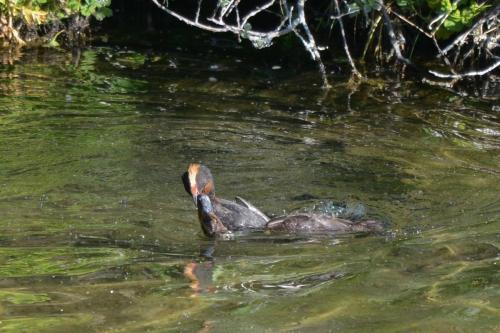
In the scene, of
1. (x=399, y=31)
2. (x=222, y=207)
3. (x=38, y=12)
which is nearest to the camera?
(x=222, y=207)

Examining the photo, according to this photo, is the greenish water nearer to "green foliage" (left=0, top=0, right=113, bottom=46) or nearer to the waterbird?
the waterbird

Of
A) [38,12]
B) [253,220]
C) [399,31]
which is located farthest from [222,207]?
[38,12]

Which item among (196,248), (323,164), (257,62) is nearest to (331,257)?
(196,248)

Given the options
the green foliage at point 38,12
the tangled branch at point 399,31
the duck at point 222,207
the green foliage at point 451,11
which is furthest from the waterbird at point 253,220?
the green foliage at point 38,12

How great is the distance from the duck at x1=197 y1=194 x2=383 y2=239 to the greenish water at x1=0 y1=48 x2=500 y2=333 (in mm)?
105

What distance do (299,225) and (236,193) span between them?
1.17 metres

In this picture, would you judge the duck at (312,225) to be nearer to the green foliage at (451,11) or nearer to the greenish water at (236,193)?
the greenish water at (236,193)

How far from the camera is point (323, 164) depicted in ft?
25.4

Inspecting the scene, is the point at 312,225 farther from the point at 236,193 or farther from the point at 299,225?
the point at 236,193

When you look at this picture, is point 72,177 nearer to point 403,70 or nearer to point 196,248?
point 196,248

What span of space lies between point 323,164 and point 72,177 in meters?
2.07

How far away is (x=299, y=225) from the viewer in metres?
5.98

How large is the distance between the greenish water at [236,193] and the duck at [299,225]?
4.1 inches

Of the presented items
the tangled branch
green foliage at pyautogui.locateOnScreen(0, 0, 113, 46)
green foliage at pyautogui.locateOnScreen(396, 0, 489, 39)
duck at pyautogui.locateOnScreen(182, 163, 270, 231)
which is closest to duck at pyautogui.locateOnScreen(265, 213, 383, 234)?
duck at pyautogui.locateOnScreen(182, 163, 270, 231)
